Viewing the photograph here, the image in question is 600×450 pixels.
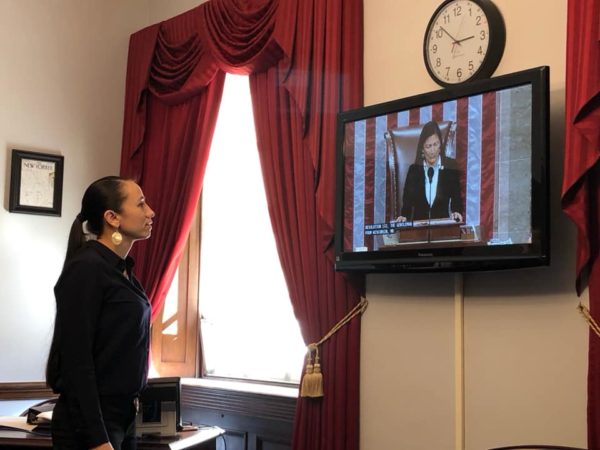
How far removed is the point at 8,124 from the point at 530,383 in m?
2.82

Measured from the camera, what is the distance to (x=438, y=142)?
2.34 meters

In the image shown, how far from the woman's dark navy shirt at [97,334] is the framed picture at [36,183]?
172 centimetres

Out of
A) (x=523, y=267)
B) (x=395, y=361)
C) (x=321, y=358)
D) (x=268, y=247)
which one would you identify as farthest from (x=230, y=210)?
(x=523, y=267)

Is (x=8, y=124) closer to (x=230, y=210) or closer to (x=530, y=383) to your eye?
(x=230, y=210)

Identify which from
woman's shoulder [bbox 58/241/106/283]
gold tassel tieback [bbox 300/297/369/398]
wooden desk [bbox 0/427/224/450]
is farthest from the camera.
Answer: gold tassel tieback [bbox 300/297/369/398]

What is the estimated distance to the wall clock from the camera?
2.37 m

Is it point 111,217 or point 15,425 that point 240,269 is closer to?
point 15,425

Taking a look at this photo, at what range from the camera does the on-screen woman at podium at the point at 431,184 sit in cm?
227

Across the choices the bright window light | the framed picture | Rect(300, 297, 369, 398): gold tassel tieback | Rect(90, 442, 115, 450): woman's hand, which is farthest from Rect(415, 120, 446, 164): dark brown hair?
the framed picture

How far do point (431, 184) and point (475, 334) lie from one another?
1.79ft

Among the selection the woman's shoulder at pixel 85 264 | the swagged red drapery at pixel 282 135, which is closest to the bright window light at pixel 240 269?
the swagged red drapery at pixel 282 135

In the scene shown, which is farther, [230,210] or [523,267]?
[230,210]

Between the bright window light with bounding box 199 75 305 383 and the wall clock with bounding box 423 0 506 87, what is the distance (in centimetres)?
129

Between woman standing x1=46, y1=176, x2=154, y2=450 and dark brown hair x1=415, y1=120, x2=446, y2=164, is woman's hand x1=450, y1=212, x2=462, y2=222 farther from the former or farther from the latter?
woman standing x1=46, y1=176, x2=154, y2=450
